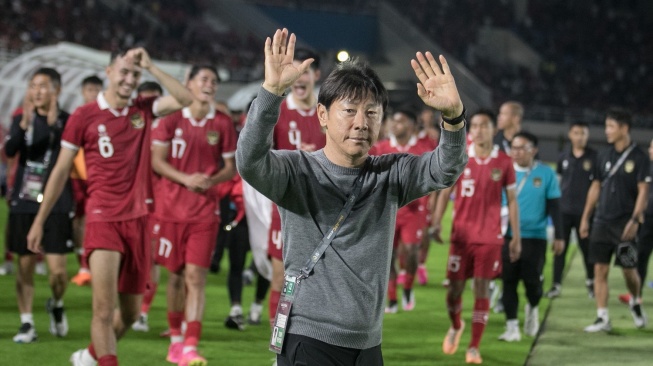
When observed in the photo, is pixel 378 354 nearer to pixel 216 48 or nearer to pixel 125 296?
pixel 125 296

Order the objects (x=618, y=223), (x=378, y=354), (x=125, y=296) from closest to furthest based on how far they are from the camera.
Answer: (x=378, y=354), (x=125, y=296), (x=618, y=223)

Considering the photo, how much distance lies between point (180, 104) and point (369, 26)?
4056 cm

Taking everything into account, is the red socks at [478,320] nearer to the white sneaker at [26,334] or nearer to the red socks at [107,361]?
the red socks at [107,361]

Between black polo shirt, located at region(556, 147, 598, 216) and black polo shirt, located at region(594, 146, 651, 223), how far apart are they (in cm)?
218

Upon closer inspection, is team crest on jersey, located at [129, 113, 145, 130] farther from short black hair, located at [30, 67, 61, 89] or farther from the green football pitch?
the green football pitch

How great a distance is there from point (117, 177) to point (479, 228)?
3.62 metres

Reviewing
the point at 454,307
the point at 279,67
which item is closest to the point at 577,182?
the point at 454,307

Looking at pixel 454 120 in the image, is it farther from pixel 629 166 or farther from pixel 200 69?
pixel 629 166

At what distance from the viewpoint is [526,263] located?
1025 cm

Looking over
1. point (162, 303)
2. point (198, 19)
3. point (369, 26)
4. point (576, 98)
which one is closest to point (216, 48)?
point (198, 19)

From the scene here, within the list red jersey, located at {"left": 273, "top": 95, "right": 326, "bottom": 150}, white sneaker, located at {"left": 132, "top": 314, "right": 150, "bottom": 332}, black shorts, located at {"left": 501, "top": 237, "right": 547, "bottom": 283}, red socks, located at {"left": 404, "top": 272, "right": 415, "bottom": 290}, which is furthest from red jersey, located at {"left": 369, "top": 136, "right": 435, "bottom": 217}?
white sneaker, located at {"left": 132, "top": 314, "right": 150, "bottom": 332}

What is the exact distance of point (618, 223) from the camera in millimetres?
10883

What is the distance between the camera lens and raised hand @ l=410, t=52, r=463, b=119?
382 centimetres

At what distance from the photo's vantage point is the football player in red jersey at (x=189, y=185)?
26.6 feet
